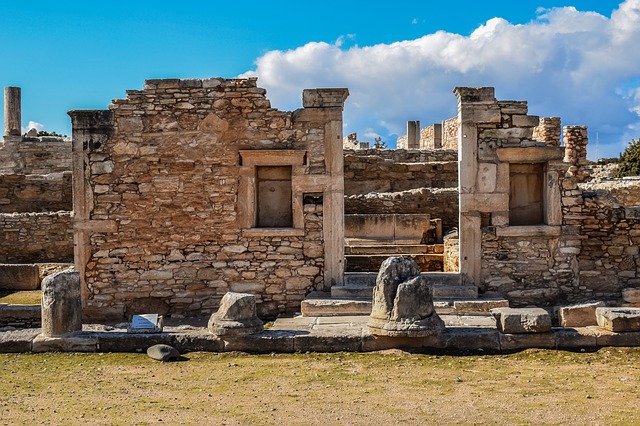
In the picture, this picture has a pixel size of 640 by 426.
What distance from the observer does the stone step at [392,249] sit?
Answer: 14275 millimetres

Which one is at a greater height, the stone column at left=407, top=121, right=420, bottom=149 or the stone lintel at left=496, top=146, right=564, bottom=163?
the stone column at left=407, top=121, right=420, bottom=149

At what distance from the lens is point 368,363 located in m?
7.77

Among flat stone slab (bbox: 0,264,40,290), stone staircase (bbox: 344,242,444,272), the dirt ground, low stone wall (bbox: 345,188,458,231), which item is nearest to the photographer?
the dirt ground

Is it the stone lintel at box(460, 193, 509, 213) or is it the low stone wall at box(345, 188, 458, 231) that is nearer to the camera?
the stone lintel at box(460, 193, 509, 213)

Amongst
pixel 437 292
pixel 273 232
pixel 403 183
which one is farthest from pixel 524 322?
pixel 403 183

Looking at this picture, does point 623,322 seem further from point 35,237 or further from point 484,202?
point 35,237

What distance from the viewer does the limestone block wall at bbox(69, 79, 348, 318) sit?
11.5 metres

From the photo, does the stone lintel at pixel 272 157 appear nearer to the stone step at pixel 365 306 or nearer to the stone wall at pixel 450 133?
the stone step at pixel 365 306

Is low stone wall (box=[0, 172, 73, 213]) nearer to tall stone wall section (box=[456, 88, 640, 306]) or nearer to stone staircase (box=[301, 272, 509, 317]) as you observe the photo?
stone staircase (box=[301, 272, 509, 317])

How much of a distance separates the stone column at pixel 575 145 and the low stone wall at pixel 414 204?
605 centimetres

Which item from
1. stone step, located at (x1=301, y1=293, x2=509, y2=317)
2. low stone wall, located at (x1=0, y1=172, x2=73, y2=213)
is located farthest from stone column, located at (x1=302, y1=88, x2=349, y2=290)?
low stone wall, located at (x1=0, y1=172, x2=73, y2=213)

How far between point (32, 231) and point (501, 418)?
1592cm

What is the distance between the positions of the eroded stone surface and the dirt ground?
325 millimetres

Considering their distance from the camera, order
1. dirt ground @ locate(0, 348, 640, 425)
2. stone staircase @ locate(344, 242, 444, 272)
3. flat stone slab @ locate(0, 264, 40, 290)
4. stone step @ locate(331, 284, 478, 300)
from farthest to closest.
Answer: flat stone slab @ locate(0, 264, 40, 290)
stone staircase @ locate(344, 242, 444, 272)
stone step @ locate(331, 284, 478, 300)
dirt ground @ locate(0, 348, 640, 425)
